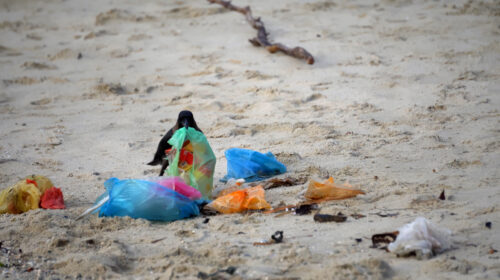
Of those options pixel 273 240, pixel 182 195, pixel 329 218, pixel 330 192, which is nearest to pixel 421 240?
pixel 329 218

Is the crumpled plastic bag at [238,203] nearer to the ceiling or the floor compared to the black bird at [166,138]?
nearer to the floor

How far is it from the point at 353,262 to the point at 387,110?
329 centimetres

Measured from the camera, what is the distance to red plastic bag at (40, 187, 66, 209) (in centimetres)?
407

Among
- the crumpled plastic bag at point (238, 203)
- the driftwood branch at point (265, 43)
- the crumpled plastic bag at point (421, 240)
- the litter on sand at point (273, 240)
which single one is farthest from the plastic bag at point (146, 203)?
the driftwood branch at point (265, 43)

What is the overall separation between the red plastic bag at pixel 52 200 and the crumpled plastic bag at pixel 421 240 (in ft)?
7.66

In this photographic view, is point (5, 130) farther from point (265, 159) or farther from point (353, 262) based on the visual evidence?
point (353, 262)

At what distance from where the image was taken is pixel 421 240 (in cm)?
298

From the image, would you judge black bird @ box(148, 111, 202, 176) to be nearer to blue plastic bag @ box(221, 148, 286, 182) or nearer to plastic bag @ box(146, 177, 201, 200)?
blue plastic bag @ box(221, 148, 286, 182)

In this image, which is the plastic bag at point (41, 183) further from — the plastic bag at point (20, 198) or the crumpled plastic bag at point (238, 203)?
the crumpled plastic bag at point (238, 203)

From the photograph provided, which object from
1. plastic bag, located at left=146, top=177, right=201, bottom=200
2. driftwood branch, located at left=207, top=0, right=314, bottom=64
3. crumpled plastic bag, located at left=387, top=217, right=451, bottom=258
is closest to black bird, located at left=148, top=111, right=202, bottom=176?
plastic bag, located at left=146, top=177, right=201, bottom=200

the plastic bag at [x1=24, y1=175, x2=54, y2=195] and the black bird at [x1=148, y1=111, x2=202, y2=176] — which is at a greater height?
the black bird at [x1=148, y1=111, x2=202, y2=176]

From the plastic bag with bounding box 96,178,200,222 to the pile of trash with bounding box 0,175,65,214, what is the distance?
443mm

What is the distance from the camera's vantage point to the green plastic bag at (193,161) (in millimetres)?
4199

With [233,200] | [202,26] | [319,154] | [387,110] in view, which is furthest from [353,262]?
[202,26]
